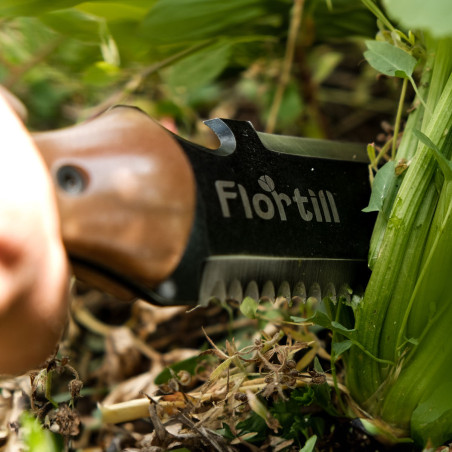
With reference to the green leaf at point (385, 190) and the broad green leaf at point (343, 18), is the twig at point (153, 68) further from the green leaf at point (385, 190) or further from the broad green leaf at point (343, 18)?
the green leaf at point (385, 190)

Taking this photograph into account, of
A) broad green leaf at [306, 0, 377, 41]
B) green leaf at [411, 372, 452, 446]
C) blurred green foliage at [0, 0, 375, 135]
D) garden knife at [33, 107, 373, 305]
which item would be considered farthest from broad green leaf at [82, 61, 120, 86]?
green leaf at [411, 372, 452, 446]

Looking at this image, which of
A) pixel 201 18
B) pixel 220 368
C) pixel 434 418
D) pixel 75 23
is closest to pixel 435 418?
pixel 434 418

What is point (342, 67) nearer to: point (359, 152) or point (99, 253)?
point (359, 152)

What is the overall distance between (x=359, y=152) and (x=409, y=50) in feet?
0.38

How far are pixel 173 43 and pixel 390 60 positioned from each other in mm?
428

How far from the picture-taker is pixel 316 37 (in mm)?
1012

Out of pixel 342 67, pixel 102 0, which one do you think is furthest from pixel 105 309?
pixel 342 67

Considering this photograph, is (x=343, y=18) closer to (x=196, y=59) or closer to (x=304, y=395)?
(x=196, y=59)

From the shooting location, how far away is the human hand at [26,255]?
376 mm

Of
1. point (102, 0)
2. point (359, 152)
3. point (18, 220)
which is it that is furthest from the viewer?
point (102, 0)

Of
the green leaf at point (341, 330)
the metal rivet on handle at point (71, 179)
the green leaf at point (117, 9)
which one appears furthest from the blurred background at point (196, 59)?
the green leaf at point (341, 330)

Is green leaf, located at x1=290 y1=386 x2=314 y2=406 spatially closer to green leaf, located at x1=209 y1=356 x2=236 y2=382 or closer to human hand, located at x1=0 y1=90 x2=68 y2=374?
green leaf, located at x1=209 y1=356 x2=236 y2=382

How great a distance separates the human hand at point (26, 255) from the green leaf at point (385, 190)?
295 mm

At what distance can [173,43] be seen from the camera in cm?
87
